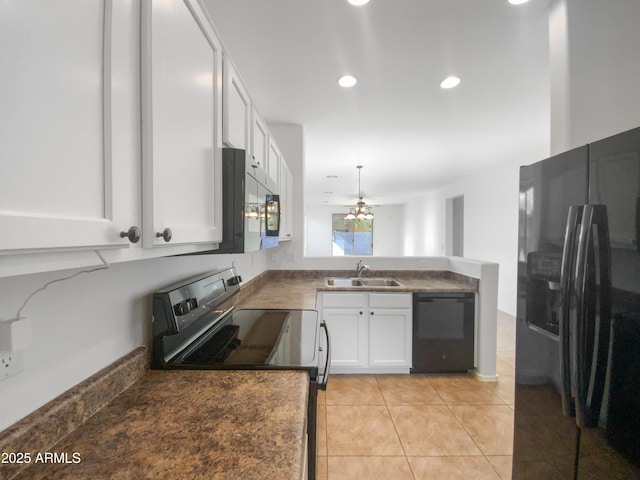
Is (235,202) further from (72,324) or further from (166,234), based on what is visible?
(72,324)

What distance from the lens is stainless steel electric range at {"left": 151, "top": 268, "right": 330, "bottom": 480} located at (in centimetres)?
106

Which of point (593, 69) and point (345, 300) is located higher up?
point (593, 69)

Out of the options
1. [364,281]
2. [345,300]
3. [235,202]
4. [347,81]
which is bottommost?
[345,300]

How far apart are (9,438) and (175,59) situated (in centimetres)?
94

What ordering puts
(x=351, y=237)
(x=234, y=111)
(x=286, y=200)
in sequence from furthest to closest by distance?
1. (x=351, y=237)
2. (x=286, y=200)
3. (x=234, y=111)

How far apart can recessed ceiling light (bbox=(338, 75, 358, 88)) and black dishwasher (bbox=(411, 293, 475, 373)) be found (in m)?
1.94

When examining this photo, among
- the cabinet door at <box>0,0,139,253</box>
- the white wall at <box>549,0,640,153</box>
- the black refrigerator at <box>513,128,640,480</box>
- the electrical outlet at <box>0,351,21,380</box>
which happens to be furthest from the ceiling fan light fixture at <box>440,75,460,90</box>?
the electrical outlet at <box>0,351,21,380</box>

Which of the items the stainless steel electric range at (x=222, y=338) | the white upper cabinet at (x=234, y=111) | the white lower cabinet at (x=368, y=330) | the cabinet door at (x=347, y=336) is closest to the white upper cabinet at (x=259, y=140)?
the white upper cabinet at (x=234, y=111)

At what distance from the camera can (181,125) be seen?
30.4 inches

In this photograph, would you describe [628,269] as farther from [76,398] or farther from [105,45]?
[76,398]

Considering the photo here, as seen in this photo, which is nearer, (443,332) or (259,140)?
(259,140)

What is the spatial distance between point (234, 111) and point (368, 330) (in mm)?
2239

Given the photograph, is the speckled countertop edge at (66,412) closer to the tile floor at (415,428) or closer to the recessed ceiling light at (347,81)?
the tile floor at (415,428)

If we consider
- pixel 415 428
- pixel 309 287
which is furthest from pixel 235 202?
pixel 415 428
